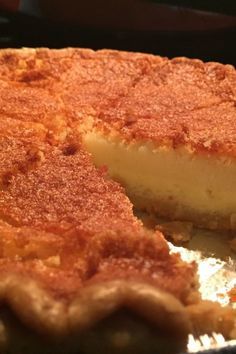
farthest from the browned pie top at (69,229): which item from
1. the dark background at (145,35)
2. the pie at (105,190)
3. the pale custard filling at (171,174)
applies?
the dark background at (145,35)

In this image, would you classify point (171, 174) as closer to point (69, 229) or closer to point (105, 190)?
point (105, 190)

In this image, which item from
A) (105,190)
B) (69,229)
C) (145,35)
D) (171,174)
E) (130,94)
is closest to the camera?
(69,229)

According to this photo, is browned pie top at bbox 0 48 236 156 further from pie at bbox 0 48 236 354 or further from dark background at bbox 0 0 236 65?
dark background at bbox 0 0 236 65

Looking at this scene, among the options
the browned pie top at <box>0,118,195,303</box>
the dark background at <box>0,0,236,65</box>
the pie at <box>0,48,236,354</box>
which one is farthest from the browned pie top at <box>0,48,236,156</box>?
the dark background at <box>0,0,236,65</box>

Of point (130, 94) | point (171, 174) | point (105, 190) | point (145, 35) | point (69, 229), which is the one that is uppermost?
point (145, 35)

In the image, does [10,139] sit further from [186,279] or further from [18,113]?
[186,279]

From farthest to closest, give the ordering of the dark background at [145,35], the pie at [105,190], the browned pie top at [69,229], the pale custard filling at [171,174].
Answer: the dark background at [145,35], the pale custard filling at [171,174], the browned pie top at [69,229], the pie at [105,190]

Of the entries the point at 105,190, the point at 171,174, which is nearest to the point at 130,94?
the point at 171,174

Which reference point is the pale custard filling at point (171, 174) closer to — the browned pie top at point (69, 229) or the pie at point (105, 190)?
the pie at point (105, 190)
